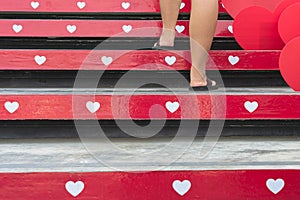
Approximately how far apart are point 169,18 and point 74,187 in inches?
33.3

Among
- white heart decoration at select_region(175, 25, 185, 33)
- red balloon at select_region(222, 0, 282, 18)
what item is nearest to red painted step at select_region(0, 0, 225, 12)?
white heart decoration at select_region(175, 25, 185, 33)

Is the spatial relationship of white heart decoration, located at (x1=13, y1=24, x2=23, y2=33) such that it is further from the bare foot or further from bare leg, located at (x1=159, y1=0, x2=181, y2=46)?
the bare foot

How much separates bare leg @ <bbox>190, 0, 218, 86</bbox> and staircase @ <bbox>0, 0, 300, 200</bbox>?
12 centimetres

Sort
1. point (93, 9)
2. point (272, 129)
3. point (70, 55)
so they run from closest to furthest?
point (272, 129) < point (70, 55) < point (93, 9)

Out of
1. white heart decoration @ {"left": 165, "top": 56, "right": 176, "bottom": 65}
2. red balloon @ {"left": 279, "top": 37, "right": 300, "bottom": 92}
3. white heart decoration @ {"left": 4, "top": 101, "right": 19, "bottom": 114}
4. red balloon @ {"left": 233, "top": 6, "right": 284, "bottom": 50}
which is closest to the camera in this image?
red balloon @ {"left": 279, "top": 37, "right": 300, "bottom": 92}

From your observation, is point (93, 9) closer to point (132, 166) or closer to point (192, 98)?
point (192, 98)

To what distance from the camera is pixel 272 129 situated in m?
1.61

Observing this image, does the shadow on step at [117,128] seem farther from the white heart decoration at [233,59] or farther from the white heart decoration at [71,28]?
the white heart decoration at [71,28]

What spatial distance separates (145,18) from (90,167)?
1.17 m

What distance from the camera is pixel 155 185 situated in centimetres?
116

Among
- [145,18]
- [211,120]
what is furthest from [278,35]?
[145,18]

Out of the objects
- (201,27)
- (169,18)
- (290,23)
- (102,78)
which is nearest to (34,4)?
(102,78)

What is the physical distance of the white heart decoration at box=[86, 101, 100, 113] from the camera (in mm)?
1502

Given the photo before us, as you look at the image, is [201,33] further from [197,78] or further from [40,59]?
[40,59]
